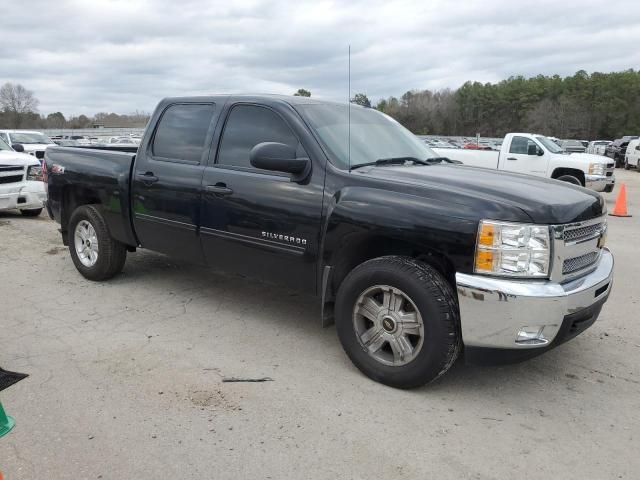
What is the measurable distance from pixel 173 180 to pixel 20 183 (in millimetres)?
6435

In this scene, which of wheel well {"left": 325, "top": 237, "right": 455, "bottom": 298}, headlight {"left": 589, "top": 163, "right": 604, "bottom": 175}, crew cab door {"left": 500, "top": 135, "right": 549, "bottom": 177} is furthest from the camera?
crew cab door {"left": 500, "top": 135, "right": 549, "bottom": 177}

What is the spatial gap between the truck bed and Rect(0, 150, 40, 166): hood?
4.05 meters

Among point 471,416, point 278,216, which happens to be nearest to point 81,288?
point 278,216

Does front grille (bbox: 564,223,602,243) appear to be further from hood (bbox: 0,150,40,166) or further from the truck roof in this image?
hood (bbox: 0,150,40,166)

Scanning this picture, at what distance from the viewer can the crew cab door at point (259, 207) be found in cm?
398

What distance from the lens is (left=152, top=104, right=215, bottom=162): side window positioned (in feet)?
15.7

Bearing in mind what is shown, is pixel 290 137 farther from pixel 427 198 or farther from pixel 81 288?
pixel 81 288

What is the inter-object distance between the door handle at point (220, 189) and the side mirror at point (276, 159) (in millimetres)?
618

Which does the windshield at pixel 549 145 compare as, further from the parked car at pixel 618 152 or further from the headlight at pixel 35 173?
the parked car at pixel 618 152

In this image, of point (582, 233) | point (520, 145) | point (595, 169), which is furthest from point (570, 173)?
point (582, 233)

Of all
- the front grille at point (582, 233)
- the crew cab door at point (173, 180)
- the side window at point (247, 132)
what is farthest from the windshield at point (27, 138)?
the front grille at point (582, 233)

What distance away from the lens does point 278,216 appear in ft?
13.5

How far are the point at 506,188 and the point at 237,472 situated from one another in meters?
2.31

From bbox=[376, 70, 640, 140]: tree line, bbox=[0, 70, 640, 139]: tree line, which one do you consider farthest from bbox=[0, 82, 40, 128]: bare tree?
bbox=[376, 70, 640, 140]: tree line
